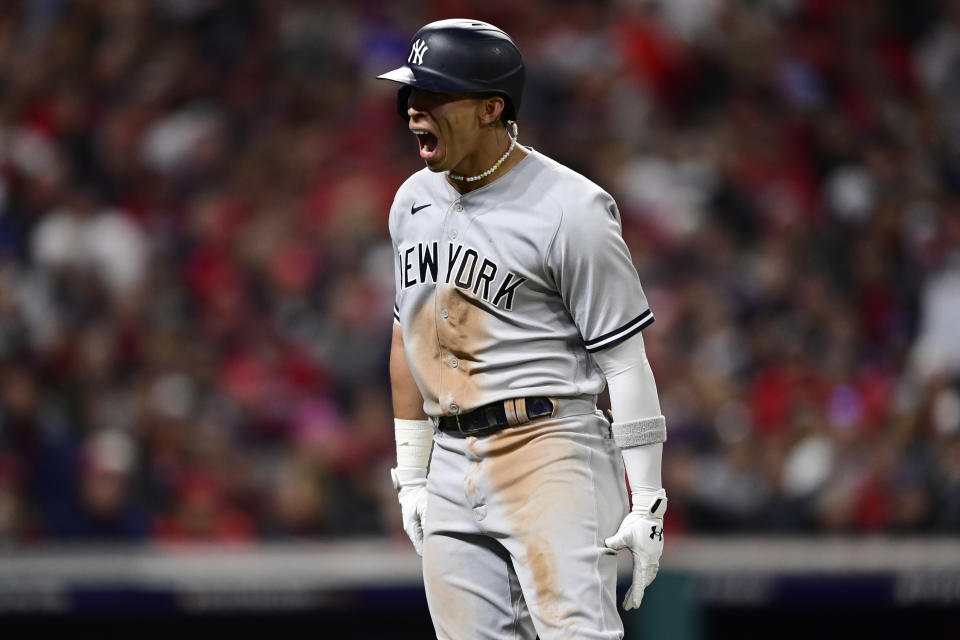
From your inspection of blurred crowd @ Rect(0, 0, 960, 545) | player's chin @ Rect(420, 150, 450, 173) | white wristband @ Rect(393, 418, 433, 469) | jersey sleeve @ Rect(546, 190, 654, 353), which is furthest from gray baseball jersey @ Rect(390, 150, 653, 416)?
blurred crowd @ Rect(0, 0, 960, 545)

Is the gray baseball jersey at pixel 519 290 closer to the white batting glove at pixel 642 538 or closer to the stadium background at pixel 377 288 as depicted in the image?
the white batting glove at pixel 642 538

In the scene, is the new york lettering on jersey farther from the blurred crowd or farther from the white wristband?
the blurred crowd

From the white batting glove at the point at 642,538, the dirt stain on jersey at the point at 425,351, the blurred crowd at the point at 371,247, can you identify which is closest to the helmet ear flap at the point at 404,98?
the dirt stain on jersey at the point at 425,351

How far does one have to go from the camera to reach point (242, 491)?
628 centimetres

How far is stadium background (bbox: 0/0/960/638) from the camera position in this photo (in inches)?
226

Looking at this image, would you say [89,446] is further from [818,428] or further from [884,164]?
[884,164]

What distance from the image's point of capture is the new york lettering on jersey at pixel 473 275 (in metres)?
2.96

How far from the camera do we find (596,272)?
2.90 metres

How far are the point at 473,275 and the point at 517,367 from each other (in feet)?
0.65

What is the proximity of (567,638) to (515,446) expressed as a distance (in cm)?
38

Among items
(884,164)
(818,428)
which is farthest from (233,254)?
(884,164)

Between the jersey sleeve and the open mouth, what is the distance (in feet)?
0.91

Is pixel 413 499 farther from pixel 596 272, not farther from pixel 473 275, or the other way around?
pixel 596 272

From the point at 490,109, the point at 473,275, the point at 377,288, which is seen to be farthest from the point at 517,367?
the point at 377,288
